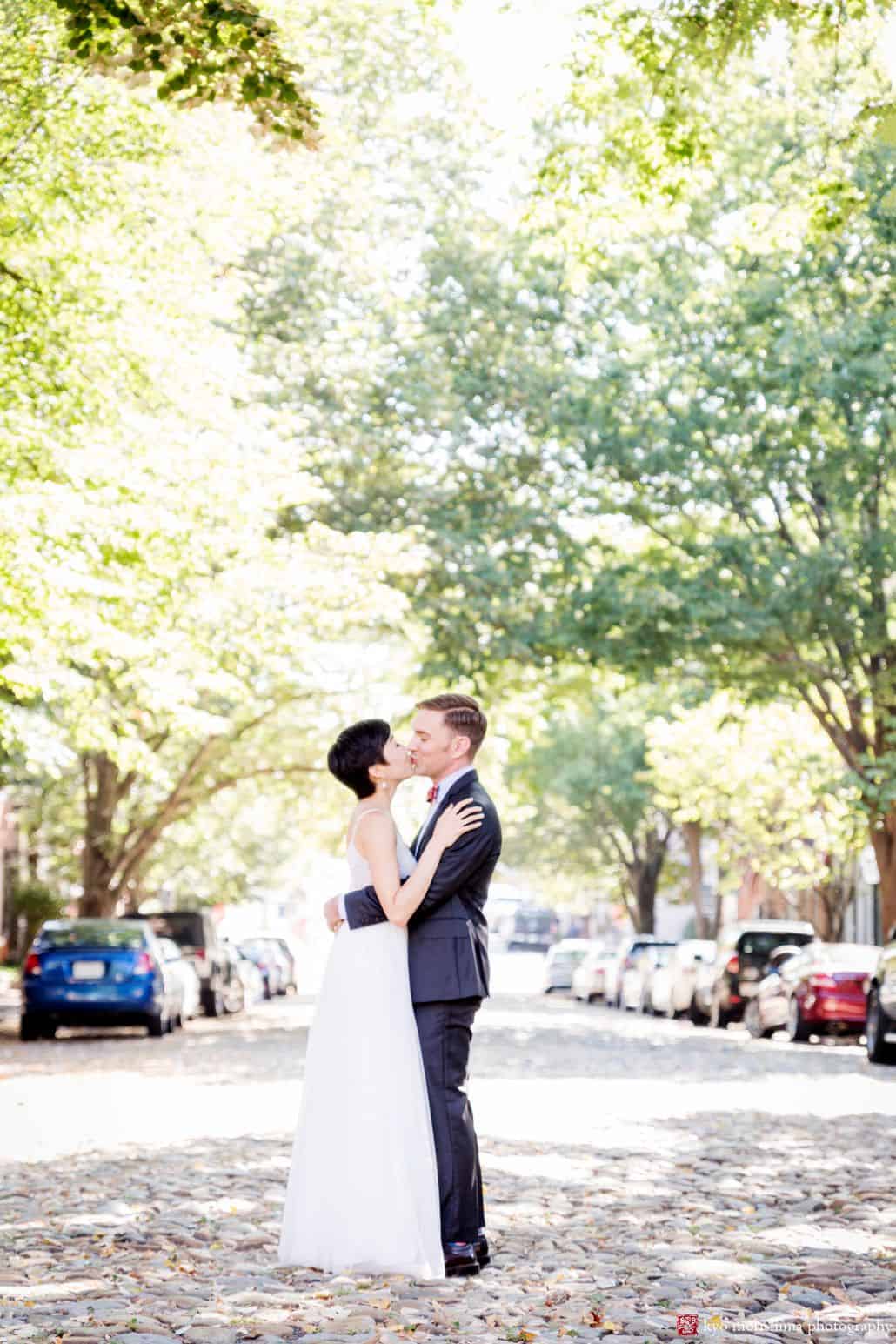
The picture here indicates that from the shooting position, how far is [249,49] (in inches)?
396

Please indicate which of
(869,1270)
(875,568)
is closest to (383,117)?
(875,568)

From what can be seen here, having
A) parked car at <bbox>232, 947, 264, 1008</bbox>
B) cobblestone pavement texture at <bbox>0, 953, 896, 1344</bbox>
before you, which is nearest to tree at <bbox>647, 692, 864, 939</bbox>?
parked car at <bbox>232, 947, 264, 1008</bbox>

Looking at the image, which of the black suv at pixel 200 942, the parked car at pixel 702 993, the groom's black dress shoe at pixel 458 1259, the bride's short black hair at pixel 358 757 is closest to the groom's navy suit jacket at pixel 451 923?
the bride's short black hair at pixel 358 757

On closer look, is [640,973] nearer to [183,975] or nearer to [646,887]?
[183,975]

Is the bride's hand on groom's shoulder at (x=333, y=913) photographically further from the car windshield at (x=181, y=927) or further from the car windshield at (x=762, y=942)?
the car windshield at (x=181, y=927)

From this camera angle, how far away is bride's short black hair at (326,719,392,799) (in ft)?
25.0

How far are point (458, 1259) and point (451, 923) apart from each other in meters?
1.18

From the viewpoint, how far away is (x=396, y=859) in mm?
7547

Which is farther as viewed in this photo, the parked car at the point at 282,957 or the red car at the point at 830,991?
the parked car at the point at 282,957

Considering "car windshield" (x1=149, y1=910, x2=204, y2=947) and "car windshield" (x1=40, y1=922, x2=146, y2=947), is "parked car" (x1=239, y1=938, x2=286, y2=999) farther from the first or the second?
"car windshield" (x1=40, y1=922, x2=146, y2=947)

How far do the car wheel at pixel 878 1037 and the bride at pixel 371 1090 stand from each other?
15590mm

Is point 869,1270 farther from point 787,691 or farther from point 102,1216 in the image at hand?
point 787,691

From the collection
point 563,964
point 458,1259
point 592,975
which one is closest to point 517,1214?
point 458,1259

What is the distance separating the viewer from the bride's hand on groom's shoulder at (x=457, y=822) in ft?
24.2
